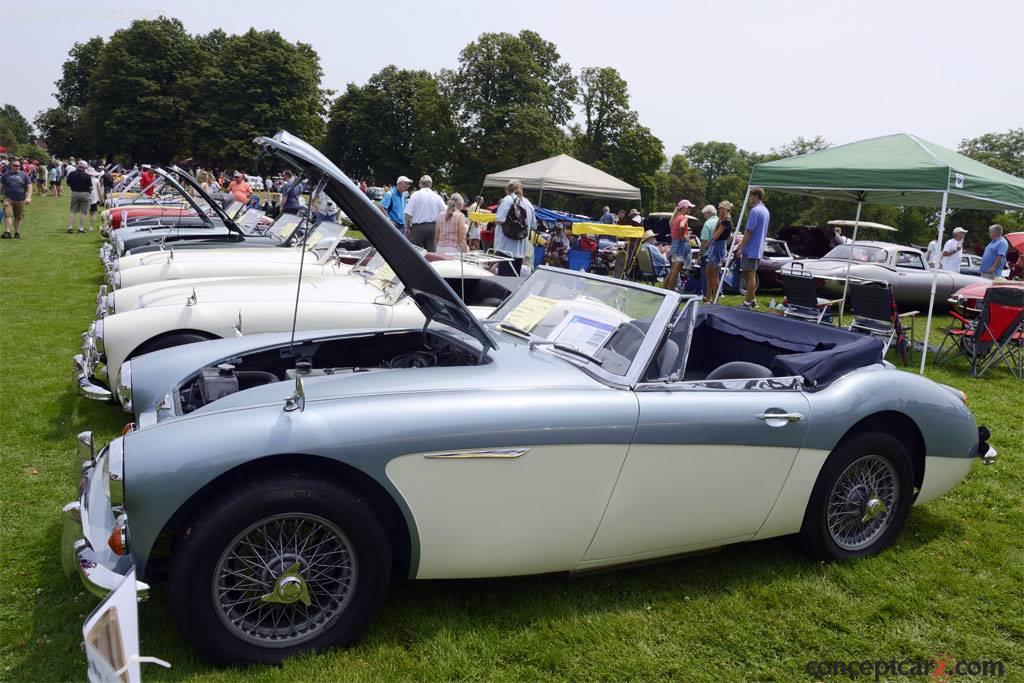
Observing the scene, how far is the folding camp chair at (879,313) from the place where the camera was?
891 centimetres

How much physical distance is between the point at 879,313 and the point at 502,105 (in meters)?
45.1

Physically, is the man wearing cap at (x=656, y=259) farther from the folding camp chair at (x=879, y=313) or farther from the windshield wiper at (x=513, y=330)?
the windshield wiper at (x=513, y=330)

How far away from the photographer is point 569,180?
17.2m

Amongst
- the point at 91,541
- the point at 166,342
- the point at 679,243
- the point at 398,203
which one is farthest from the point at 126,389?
the point at 398,203

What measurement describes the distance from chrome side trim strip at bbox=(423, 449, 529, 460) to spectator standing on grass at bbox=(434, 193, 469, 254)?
7.75 metres

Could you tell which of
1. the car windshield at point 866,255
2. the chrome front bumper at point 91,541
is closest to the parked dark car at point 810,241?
the car windshield at point 866,255

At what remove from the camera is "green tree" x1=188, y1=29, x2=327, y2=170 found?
5247 centimetres

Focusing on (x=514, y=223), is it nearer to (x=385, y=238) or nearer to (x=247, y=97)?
(x=385, y=238)

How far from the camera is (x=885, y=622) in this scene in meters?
3.32

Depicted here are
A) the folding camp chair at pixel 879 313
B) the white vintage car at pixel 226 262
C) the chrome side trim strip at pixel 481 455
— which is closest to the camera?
the chrome side trim strip at pixel 481 455

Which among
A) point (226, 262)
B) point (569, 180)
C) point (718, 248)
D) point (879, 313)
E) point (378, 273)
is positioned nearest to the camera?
point (378, 273)

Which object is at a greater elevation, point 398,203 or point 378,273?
point 398,203

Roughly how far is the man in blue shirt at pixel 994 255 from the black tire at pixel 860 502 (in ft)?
37.4

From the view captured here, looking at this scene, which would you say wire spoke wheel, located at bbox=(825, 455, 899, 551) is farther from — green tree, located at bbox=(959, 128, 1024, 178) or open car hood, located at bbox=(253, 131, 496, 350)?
green tree, located at bbox=(959, 128, 1024, 178)
